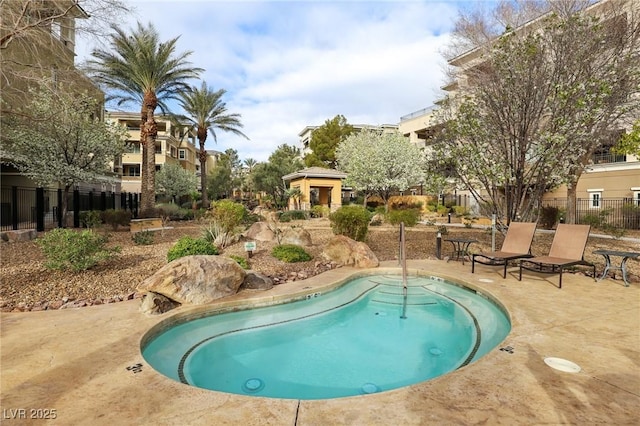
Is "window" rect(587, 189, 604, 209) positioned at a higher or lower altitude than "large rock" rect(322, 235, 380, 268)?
higher

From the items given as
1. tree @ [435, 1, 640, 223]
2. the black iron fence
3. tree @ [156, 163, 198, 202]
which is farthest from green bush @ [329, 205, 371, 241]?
→ tree @ [156, 163, 198, 202]

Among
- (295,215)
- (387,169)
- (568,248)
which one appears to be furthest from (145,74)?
(568,248)

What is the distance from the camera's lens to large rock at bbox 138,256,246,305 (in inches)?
231

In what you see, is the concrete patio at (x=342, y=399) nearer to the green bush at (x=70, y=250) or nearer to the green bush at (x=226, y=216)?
the green bush at (x=70, y=250)

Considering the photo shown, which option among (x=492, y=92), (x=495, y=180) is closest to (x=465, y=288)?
(x=495, y=180)

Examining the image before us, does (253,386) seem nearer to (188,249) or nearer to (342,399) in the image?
(342,399)

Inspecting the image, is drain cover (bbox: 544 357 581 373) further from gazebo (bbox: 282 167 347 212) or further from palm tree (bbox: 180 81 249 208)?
A: palm tree (bbox: 180 81 249 208)

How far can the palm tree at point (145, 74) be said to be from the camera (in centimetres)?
1905

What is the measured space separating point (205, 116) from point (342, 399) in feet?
102

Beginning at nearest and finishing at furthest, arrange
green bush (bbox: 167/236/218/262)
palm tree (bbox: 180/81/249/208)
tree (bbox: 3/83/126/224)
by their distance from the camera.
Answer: green bush (bbox: 167/236/218/262) < tree (bbox: 3/83/126/224) < palm tree (bbox: 180/81/249/208)

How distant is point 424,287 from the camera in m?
8.23

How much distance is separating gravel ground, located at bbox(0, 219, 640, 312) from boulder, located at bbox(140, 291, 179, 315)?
1.03m

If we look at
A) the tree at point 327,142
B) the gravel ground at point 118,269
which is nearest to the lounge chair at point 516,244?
the gravel ground at point 118,269

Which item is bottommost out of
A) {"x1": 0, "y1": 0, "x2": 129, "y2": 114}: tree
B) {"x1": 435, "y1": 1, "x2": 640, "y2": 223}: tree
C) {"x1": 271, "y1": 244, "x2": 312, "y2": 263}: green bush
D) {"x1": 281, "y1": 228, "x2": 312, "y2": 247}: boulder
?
{"x1": 271, "y1": 244, "x2": 312, "y2": 263}: green bush
